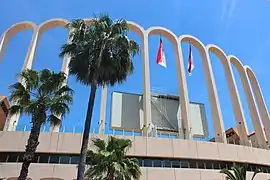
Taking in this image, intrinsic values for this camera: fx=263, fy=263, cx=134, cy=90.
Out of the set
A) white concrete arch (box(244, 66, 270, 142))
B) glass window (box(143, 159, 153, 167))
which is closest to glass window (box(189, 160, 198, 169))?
glass window (box(143, 159, 153, 167))

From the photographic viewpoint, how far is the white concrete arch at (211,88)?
29778 millimetres

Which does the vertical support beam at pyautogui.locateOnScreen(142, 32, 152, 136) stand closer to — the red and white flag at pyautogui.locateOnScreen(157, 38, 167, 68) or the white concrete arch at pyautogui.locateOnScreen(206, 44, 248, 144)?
the red and white flag at pyautogui.locateOnScreen(157, 38, 167, 68)

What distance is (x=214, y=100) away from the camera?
3166 cm

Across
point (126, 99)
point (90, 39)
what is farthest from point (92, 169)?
point (126, 99)

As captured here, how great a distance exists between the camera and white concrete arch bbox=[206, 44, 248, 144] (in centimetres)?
3259

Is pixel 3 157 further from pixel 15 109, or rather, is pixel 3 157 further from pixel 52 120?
pixel 52 120

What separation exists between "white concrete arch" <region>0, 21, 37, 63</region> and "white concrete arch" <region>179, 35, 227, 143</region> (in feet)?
64.6

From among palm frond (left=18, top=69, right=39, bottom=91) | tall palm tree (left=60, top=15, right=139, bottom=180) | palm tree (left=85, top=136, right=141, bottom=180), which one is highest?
tall palm tree (left=60, top=15, right=139, bottom=180)

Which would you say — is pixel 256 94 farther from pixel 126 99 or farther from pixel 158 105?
pixel 126 99

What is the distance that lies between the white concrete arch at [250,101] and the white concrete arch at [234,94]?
200 centimetres

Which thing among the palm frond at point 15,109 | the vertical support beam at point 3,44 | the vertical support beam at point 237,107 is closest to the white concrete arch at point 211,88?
the vertical support beam at point 237,107

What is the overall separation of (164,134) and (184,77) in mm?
7147

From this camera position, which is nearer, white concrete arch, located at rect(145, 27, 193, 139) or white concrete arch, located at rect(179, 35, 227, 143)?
white concrete arch, located at rect(145, 27, 193, 139)

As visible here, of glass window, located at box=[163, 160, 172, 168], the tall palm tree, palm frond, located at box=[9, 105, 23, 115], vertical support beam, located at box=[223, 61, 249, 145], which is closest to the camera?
palm frond, located at box=[9, 105, 23, 115]
